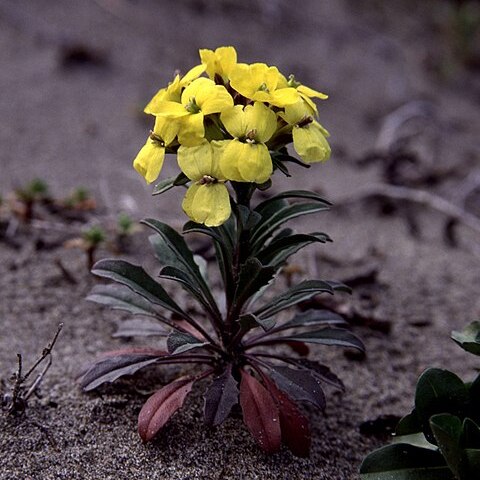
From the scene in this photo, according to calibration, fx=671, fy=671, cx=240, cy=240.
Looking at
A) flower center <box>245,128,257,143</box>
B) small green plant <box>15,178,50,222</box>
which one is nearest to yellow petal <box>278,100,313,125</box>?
flower center <box>245,128,257,143</box>

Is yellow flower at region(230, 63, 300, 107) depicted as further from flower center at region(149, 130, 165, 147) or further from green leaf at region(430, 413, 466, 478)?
green leaf at region(430, 413, 466, 478)

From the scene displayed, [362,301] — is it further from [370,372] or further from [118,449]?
[118,449]

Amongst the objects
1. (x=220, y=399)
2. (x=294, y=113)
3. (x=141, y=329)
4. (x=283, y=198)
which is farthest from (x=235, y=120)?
(x=141, y=329)

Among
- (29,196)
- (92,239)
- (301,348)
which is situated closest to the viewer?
(301,348)

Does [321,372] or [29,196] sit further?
[29,196]

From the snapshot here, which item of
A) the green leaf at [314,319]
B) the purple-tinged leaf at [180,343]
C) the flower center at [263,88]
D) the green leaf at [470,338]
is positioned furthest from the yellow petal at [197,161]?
the green leaf at [470,338]

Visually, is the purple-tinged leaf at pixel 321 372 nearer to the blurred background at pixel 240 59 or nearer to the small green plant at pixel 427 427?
the small green plant at pixel 427 427

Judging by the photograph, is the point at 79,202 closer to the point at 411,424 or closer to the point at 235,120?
the point at 235,120
